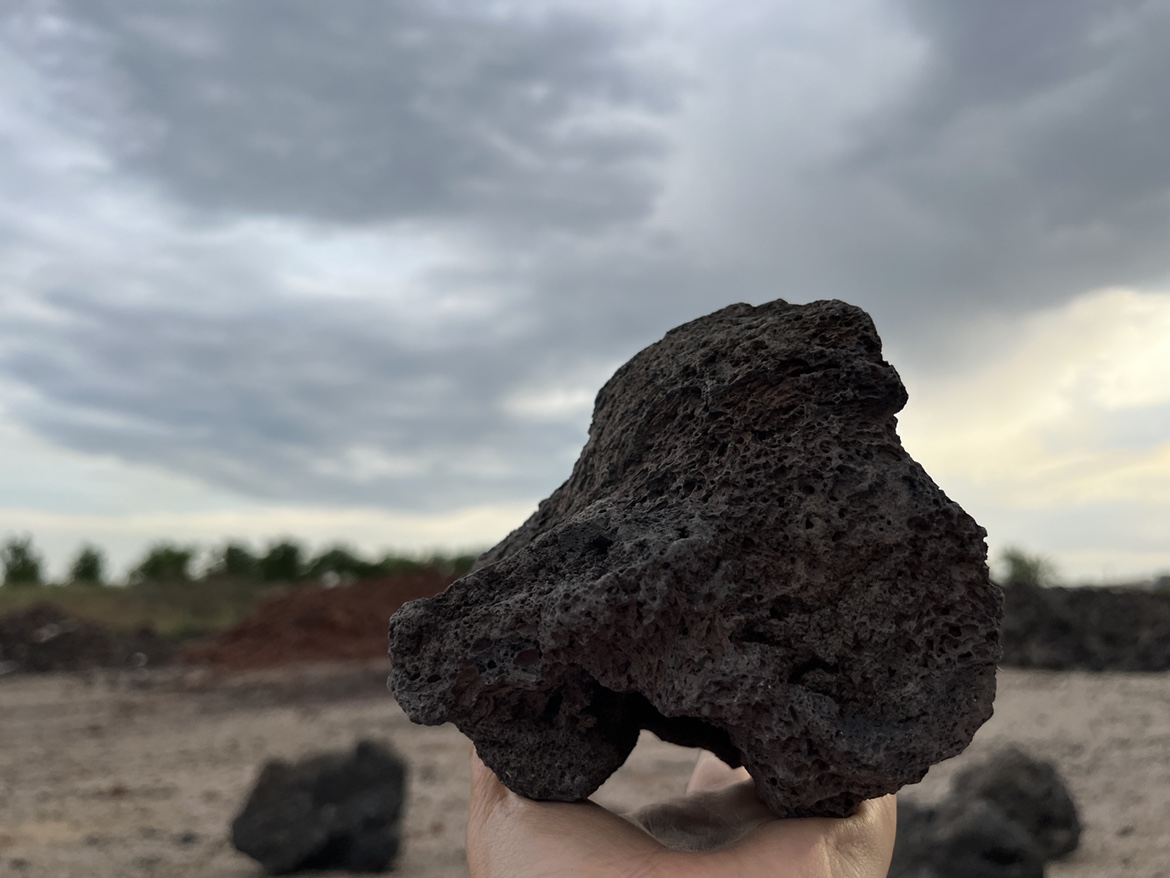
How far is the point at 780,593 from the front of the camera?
8.02ft

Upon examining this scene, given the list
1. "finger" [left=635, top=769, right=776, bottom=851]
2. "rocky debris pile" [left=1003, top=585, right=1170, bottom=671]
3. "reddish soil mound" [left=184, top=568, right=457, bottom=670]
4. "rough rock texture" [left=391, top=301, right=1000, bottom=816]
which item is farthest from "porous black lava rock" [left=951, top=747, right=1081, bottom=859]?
"reddish soil mound" [left=184, top=568, right=457, bottom=670]

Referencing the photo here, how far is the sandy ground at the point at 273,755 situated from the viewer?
6.42 meters

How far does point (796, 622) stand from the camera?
8.12 ft

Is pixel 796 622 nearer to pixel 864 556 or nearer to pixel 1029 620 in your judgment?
pixel 864 556

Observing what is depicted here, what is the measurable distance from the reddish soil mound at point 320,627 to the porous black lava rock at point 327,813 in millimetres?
11482

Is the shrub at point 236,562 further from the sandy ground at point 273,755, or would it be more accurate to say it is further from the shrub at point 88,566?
the sandy ground at point 273,755

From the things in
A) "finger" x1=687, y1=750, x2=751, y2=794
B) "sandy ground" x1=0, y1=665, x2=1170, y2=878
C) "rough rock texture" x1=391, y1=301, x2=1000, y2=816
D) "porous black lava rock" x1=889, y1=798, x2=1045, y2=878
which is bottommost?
"sandy ground" x1=0, y1=665, x2=1170, y2=878

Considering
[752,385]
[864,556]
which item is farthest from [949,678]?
[752,385]

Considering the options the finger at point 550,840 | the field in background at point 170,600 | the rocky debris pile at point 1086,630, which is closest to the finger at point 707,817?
the finger at point 550,840

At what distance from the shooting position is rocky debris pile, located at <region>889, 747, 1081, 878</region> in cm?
511

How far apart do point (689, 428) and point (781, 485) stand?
357mm

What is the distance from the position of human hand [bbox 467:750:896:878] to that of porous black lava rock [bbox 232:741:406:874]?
11.6ft

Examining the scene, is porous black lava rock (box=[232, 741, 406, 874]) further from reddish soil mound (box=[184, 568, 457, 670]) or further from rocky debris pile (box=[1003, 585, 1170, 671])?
reddish soil mound (box=[184, 568, 457, 670])

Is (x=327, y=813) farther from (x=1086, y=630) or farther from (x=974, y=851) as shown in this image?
(x=1086, y=630)
